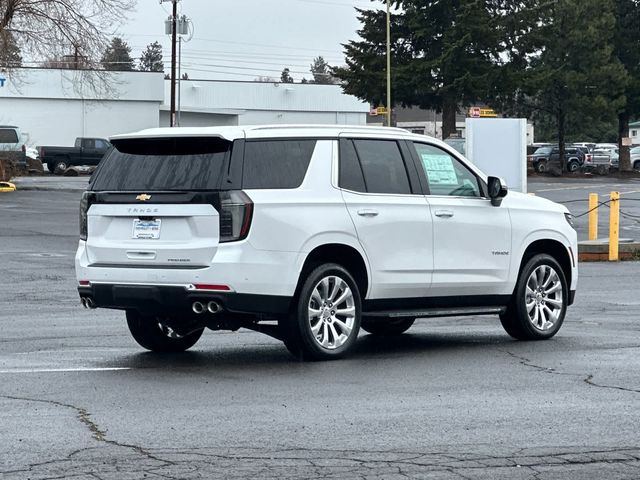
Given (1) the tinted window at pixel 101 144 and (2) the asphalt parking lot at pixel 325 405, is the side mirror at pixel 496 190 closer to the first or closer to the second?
(2) the asphalt parking lot at pixel 325 405

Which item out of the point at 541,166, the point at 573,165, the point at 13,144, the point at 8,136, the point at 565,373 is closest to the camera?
the point at 565,373

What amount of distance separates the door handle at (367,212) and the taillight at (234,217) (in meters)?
1.12

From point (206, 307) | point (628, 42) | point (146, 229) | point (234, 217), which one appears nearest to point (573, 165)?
point (628, 42)

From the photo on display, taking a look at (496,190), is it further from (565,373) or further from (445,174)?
(565,373)

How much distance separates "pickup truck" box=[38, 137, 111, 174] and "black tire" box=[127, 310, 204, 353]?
189 feet

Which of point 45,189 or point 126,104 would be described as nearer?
point 45,189

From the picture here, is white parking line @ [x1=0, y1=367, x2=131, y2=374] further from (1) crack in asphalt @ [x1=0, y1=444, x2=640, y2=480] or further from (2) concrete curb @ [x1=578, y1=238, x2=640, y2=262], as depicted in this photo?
(2) concrete curb @ [x1=578, y1=238, x2=640, y2=262]

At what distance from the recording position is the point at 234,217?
1016 centimetres

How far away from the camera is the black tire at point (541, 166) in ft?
254

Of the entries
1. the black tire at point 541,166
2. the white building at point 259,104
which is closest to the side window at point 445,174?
the black tire at point 541,166

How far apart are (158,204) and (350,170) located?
5.39ft

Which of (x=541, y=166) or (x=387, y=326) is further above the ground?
(x=541, y=166)

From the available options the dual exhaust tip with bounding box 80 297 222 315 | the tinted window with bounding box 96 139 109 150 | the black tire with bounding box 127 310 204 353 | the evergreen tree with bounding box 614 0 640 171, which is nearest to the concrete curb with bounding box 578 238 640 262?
the black tire with bounding box 127 310 204 353

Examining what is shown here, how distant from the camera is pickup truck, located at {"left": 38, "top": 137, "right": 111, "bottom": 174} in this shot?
68375mm
